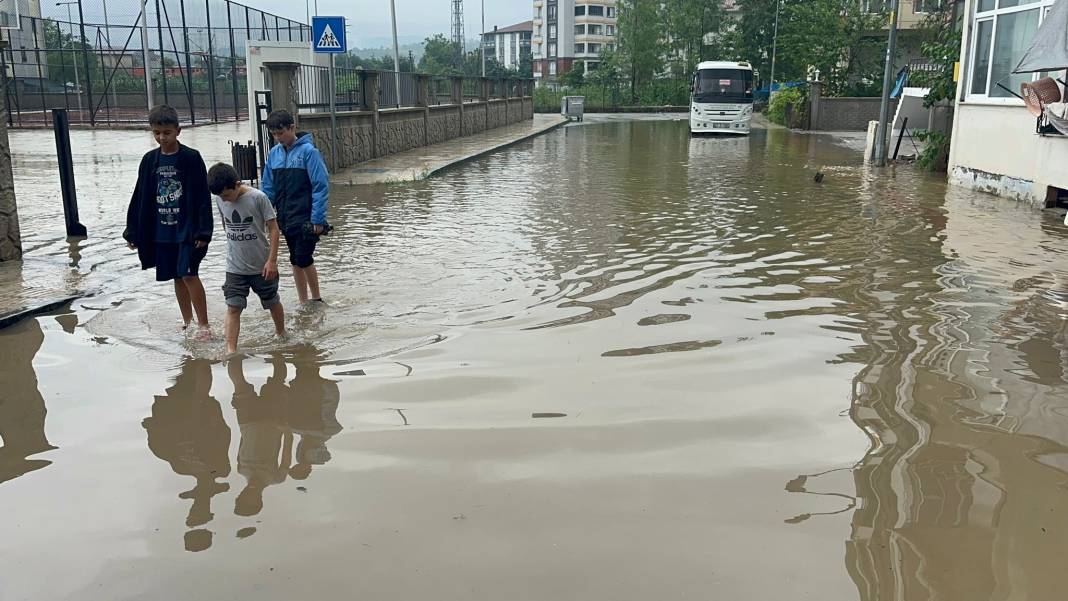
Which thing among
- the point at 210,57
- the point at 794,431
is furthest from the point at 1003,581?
the point at 210,57

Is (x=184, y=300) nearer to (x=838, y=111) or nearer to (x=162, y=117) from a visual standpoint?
(x=162, y=117)

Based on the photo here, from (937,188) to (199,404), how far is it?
14.2m

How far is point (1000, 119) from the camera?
14625 mm

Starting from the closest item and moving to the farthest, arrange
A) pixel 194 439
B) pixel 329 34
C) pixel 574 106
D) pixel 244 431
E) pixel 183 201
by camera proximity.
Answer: pixel 194 439
pixel 244 431
pixel 183 201
pixel 329 34
pixel 574 106

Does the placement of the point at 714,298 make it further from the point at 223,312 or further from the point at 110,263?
the point at 110,263

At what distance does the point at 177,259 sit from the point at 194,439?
2147mm

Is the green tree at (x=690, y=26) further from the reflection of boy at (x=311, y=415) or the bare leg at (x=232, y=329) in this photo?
the reflection of boy at (x=311, y=415)

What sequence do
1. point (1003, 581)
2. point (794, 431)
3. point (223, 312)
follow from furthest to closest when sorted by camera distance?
point (223, 312) → point (794, 431) → point (1003, 581)

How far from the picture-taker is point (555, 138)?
3266cm

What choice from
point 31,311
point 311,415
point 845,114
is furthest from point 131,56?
point 311,415

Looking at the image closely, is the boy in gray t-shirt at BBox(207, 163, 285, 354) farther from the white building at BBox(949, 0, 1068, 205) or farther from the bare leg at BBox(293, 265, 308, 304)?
the white building at BBox(949, 0, 1068, 205)

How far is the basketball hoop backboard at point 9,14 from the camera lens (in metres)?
33.0

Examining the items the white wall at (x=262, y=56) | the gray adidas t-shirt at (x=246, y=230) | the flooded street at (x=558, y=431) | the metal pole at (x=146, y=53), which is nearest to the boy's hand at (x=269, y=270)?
the gray adidas t-shirt at (x=246, y=230)

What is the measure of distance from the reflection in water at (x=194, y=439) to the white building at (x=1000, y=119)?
11.7m
